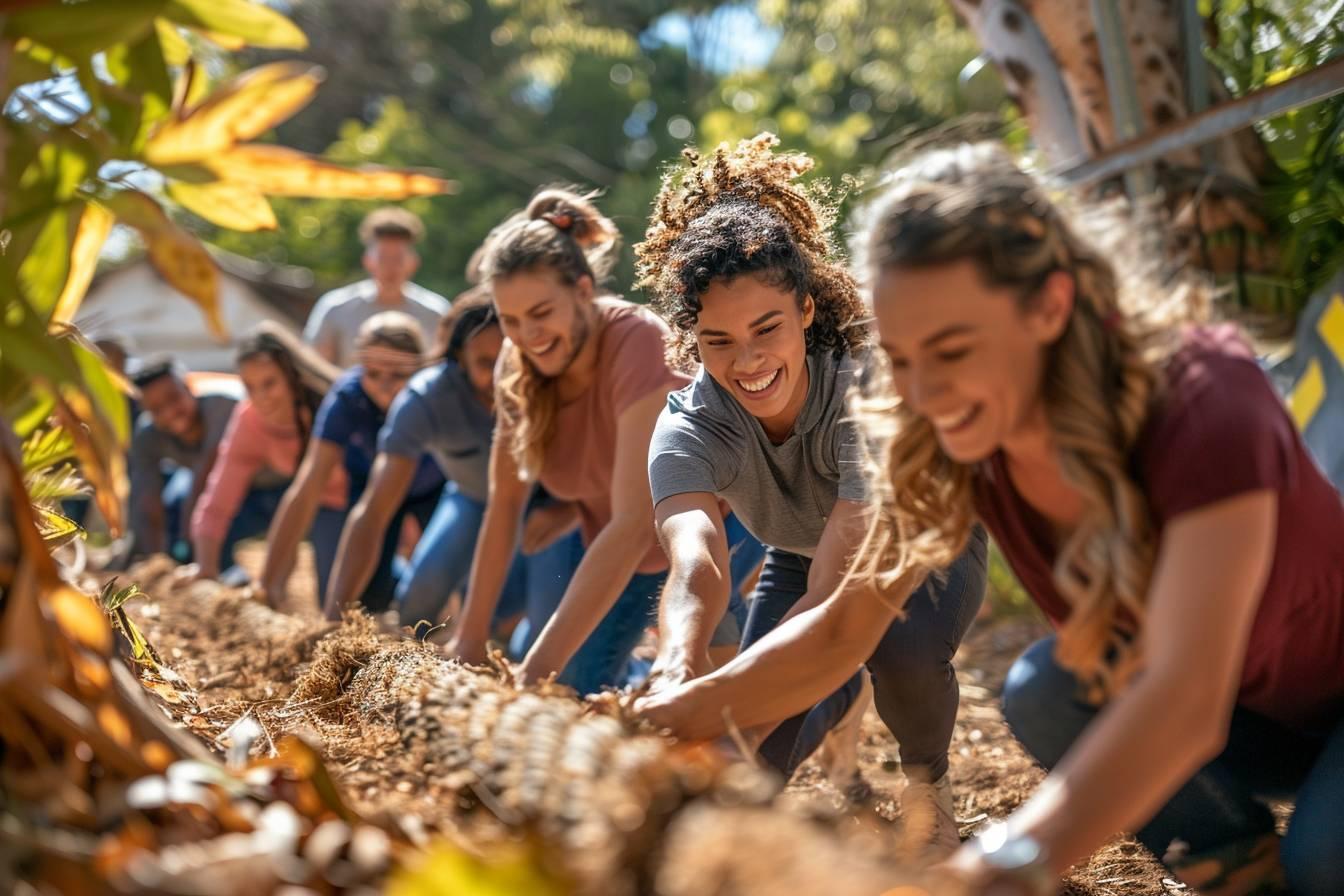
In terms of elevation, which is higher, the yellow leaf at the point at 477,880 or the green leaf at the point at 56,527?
the green leaf at the point at 56,527

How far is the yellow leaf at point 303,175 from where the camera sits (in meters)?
2.00

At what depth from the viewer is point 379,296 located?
8.11m

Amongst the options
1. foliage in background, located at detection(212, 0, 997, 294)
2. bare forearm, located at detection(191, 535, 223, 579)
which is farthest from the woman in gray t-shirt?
foliage in background, located at detection(212, 0, 997, 294)

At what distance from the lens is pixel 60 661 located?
5.85 ft

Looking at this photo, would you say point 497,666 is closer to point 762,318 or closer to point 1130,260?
point 762,318

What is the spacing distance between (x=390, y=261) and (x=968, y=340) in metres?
6.49

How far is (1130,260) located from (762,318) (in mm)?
1069

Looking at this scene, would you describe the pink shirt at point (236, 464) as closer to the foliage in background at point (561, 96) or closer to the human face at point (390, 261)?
the human face at point (390, 261)

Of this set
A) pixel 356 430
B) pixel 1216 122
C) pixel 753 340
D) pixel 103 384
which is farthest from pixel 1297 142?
pixel 103 384

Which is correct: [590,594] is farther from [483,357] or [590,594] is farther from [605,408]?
[483,357]

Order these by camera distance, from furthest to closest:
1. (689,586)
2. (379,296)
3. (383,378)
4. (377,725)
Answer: (379,296), (383,378), (689,586), (377,725)

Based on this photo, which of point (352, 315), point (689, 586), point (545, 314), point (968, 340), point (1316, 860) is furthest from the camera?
point (352, 315)

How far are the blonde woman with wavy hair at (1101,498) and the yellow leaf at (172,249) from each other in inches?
36.4

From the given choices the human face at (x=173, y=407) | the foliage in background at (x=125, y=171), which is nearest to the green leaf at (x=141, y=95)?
the foliage in background at (x=125, y=171)
